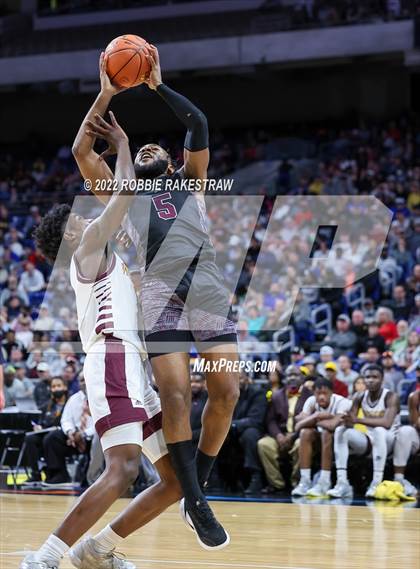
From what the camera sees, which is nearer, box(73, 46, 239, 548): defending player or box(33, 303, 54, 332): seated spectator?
box(73, 46, 239, 548): defending player

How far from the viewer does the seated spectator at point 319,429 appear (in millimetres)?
11625

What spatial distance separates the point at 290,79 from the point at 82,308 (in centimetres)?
2349

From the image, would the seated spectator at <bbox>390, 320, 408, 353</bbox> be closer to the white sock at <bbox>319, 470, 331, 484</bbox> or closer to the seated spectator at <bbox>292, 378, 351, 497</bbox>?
the seated spectator at <bbox>292, 378, 351, 497</bbox>

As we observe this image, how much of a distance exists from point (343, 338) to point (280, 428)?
3095mm

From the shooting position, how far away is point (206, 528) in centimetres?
545

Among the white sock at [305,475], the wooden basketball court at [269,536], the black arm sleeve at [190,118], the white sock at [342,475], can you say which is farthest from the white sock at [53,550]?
the white sock at [305,475]

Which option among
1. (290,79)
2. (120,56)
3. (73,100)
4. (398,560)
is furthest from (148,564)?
(73,100)

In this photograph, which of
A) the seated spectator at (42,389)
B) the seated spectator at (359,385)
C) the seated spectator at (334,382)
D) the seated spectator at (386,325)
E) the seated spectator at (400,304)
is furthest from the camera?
the seated spectator at (400,304)

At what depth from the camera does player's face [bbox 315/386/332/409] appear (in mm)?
11906

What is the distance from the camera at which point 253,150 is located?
26.5 metres

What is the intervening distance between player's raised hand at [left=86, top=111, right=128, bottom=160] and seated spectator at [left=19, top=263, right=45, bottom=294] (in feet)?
45.7

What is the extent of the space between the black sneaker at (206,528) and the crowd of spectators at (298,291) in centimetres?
681

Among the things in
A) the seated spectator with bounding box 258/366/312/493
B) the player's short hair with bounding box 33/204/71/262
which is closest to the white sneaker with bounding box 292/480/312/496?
the seated spectator with bounding box 258/366/312/493

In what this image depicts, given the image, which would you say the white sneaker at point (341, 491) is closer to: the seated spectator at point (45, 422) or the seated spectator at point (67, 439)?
the seated spectator at point (67, 439)
